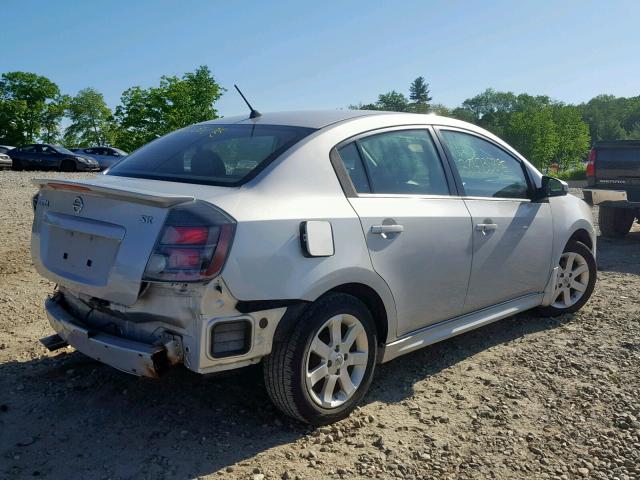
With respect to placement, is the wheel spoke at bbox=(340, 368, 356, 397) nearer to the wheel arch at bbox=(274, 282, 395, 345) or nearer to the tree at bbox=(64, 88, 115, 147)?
the wheel arch at bbox=(274, 282, 395, 345)

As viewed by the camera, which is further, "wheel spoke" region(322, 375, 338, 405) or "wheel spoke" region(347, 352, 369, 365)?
"wheel spoke" region(347, 352, 369, 365)

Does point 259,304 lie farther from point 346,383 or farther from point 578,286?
point 578,286

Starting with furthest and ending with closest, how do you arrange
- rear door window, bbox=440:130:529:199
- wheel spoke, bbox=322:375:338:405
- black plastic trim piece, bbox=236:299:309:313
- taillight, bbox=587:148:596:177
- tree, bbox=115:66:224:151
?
tree, bbox=115:66:224:151, taillight, bbox=587:148:596:177, rear door window, bbox=440:130:529:199, wheel spoke, bbox=322:375:338:405, black plastic trim piece, bbox=236:299:309:313

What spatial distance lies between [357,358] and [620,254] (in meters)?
6.61

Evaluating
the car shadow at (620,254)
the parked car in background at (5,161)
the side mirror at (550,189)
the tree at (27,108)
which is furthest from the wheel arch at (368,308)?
the tree at (27,108)

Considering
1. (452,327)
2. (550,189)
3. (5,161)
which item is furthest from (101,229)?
(5,161)

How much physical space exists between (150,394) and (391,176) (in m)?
1.94

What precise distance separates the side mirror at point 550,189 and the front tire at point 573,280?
544 millimetres

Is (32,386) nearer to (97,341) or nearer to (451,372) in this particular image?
(97,341)

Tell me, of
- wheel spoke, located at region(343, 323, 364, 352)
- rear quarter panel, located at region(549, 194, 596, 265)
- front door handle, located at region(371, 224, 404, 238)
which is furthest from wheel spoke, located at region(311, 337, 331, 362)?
rear quarter panel, located at region(549, 194, 596, 265)

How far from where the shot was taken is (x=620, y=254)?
848 cm

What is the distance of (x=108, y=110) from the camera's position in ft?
303

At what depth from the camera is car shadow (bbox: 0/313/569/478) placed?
2.83 metres

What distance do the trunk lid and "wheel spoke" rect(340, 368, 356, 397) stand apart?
3.92ft
